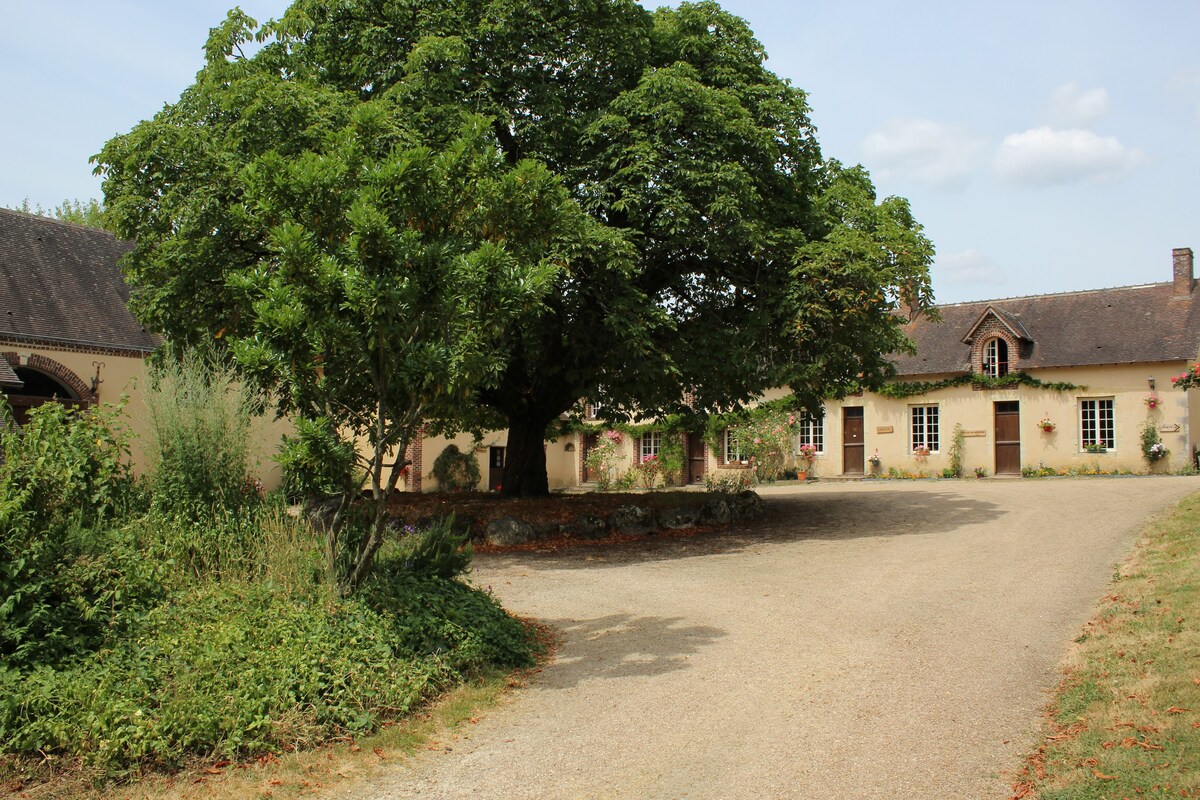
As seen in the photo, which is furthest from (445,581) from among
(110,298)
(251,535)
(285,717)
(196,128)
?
(110,298)

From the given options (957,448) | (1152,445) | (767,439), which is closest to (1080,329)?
(1152,445)

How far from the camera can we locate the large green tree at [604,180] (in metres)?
12.2

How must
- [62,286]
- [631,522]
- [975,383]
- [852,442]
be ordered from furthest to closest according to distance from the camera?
[852,442] → [975,383] → [62,286] → [631,522]

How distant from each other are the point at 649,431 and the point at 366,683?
24209 millimetres

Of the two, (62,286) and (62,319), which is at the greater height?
(62,286)

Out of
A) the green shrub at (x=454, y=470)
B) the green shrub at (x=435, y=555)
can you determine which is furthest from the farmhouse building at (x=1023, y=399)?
the green shrub at (x=435, y=555)

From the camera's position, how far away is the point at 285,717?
17.4 ft

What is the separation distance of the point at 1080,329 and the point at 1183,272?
293cm

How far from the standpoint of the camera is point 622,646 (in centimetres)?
768

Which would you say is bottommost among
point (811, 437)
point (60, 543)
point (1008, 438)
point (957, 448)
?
point (60, 543)

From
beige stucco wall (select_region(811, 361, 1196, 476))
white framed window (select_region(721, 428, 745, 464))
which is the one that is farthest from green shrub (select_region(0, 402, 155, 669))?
beige stucco wall (select_region(811, 361, 1196, 476))

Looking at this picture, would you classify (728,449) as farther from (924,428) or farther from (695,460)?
(924,428)

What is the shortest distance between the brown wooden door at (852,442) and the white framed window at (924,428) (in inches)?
59.7

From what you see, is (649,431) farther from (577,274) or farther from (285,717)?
(285,717)
